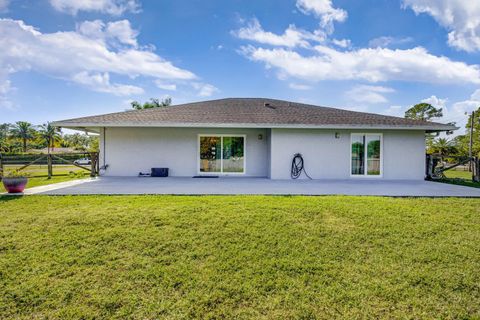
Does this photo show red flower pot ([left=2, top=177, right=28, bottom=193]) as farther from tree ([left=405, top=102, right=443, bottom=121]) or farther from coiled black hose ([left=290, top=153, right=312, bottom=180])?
tree ([left=405, top=102, right=443, bottom=121])

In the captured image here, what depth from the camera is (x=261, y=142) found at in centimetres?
1324

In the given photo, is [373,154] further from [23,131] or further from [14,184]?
[23,131]

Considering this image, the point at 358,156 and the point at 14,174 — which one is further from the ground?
the point at 358,156

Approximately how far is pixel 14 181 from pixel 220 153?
8.28 m

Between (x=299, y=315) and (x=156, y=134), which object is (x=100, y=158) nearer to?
(x=156, y=134)

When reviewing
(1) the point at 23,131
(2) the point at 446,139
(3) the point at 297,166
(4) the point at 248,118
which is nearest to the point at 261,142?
(4) the point at 248,118

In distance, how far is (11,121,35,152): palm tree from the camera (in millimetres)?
52969

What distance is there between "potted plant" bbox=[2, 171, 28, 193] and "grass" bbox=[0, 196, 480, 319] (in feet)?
5.61

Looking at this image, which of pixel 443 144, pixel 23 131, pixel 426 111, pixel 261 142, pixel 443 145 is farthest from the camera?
pixel 23 131

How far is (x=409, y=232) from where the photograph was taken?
4.99m

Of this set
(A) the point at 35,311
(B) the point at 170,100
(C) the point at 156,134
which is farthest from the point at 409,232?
(B) the point at 170,100

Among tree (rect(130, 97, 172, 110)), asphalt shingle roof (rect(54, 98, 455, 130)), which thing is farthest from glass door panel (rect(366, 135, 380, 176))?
tree (rect(130, 97, 172, 110))

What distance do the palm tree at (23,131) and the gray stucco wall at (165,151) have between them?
183 feet

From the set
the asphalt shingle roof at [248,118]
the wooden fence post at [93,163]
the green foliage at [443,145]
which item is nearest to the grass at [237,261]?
the asphalt shingle roof at [248,118]
